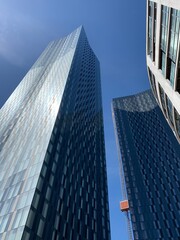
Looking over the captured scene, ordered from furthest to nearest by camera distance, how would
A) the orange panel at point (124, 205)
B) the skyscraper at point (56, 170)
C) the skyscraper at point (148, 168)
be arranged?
the orange panel at point (124, 205)
the skyscraper at point (148, 168)
the skyscraper at point (56, 170)

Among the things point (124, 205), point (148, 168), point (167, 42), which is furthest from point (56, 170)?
point (148, 168)

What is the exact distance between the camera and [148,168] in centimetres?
13175

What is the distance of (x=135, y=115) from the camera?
167750mm

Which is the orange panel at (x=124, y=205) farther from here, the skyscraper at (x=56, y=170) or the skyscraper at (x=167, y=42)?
the skyscraper at (x=167, y=42)

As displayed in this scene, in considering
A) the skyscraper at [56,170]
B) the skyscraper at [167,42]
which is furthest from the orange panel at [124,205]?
the skyscraper at [167,42]

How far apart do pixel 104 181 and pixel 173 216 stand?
3497 centimetres

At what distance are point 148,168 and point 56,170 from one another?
284 feet

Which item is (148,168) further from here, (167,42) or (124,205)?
(167,42)

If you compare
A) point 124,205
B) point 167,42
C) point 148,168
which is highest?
point 148,168

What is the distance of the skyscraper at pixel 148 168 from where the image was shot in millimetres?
106500

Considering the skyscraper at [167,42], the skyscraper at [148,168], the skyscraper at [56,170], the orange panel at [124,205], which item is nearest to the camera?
the skyscraper at [167,42]

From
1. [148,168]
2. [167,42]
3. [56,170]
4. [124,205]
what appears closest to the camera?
[167,42]

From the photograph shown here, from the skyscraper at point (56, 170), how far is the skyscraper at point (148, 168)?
2839 centimetres

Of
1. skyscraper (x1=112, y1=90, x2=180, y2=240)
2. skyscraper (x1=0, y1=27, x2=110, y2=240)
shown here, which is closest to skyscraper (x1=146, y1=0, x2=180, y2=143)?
skyscraper (x1=0, y1=27, x2=110, y2=240)
